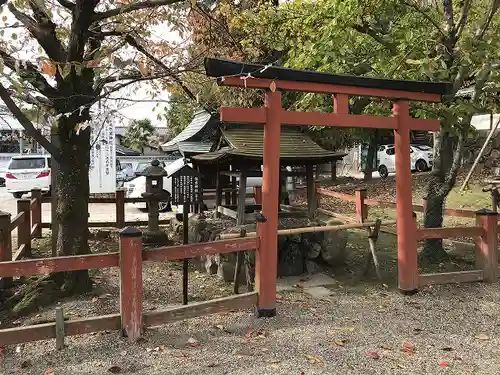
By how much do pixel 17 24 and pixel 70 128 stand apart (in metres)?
1.39

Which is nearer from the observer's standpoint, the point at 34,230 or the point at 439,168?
the point at 439,168

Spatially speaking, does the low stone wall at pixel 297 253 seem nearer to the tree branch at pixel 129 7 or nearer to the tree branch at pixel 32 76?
the tree branch at pixel 32 76

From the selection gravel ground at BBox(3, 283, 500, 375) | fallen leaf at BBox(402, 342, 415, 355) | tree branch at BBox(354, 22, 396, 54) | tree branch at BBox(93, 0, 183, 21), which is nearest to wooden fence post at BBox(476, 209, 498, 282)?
gravel ground at BBox(3, 283, 500, 375)

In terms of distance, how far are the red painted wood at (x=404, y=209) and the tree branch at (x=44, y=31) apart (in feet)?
15.1

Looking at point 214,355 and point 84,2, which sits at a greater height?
point 84,2

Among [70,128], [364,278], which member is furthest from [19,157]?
[364,278]

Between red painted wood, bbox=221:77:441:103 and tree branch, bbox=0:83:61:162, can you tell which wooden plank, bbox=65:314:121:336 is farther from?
red painted wood, bbox=221:77:441:103

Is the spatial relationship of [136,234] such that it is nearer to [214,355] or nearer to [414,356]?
[214,355]

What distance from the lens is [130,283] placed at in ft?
14.0

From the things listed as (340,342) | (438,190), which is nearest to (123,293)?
(340,342)

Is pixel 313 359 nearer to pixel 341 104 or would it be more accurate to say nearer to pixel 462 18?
pixel 341 104

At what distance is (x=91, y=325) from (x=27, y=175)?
1780 centimetres

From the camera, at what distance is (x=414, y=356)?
13.8 ft

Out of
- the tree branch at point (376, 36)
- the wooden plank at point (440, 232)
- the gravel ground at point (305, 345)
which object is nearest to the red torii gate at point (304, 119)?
the wooden plank at point (440, 232)
